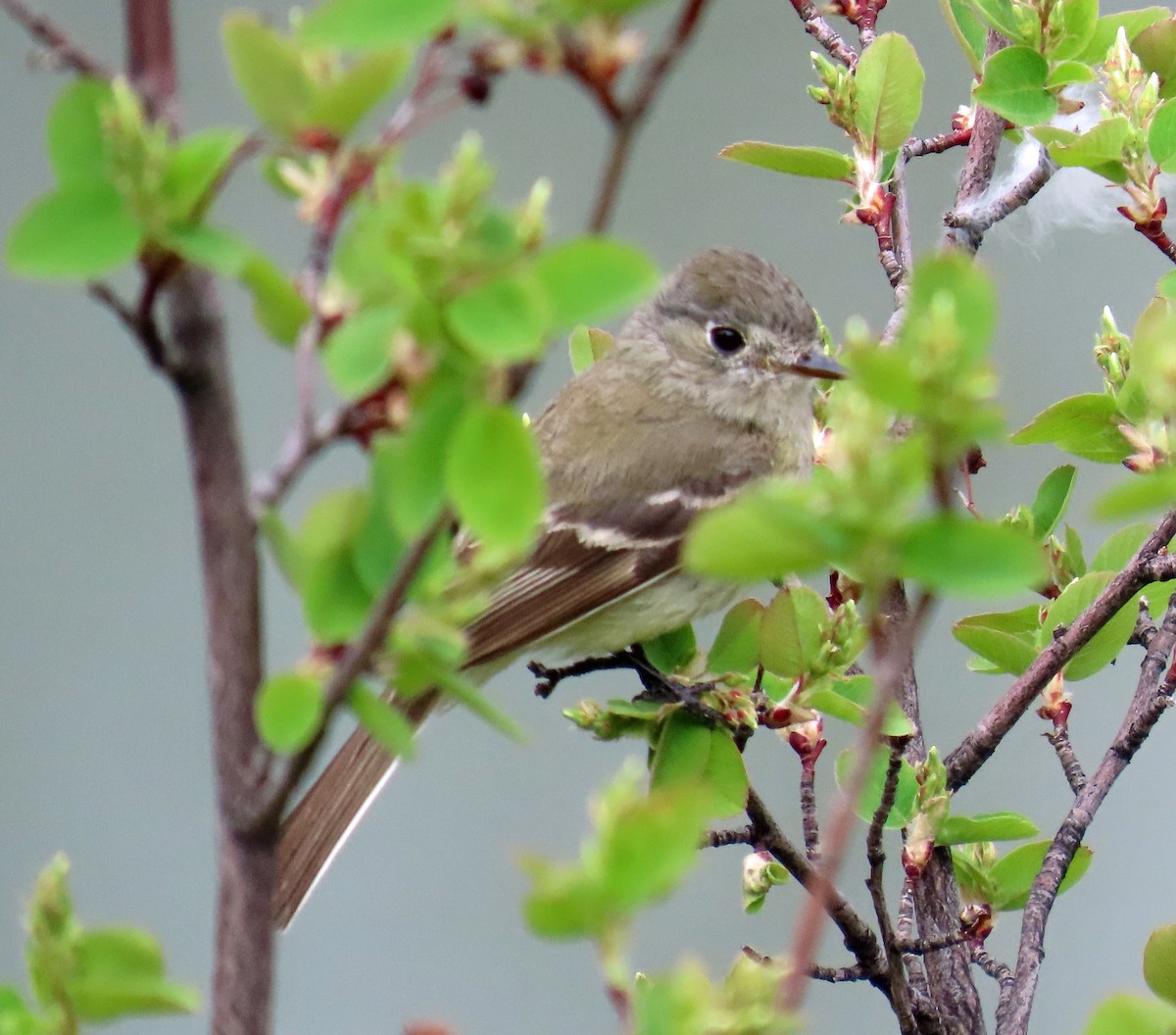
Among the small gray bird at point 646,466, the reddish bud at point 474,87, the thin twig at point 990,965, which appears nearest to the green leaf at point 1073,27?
the small gray bird at point 646,466

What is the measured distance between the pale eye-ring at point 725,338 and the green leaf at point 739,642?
0.85 metres

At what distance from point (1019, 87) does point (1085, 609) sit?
0.40 m

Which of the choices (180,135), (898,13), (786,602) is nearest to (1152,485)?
(180,135)

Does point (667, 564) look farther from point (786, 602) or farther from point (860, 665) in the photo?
point (786, 602)

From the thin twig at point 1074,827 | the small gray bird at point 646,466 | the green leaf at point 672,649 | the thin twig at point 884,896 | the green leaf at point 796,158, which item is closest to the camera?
the thin twig at point 884,896

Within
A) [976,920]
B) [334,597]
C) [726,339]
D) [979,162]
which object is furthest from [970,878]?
[726,339]

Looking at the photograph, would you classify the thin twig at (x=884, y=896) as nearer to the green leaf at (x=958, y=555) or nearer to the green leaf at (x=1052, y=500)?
the green leaf at (x=1052, y=500)

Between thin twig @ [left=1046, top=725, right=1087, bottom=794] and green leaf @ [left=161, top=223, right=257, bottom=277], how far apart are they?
0.87m

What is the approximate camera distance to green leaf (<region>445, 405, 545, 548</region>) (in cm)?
45

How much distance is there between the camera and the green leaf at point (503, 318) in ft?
1.43

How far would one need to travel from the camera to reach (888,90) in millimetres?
1271

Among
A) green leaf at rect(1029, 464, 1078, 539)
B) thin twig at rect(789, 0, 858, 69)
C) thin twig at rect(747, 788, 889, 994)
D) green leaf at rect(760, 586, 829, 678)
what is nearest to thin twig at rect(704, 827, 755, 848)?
thin twig at rect(747, 788, 889, 994)

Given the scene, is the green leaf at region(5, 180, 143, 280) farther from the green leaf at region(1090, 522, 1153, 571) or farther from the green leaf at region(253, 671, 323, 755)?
the green leaf at region(1090, 522, 1153, 571)

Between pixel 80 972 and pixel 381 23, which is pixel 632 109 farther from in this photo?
pixel 80 972
